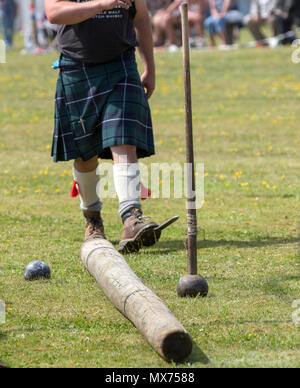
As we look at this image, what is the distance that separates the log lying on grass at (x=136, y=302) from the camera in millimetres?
3415

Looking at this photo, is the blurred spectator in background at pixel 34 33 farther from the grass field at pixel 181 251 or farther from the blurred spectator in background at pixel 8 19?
the grass field at pixel 181 251

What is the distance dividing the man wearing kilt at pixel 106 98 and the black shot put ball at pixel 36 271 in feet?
1.99

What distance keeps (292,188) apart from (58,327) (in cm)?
412

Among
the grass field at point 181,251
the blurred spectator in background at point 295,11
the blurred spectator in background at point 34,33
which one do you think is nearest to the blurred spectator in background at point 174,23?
the blurred spectator in background at point 295,11

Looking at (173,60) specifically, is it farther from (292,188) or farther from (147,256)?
(147,256)

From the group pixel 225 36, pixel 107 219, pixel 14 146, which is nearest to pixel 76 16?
pixel 107 219

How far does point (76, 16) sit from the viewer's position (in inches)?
203

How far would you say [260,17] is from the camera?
19609 mm

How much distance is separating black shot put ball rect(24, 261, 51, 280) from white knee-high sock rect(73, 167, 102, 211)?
920 mm

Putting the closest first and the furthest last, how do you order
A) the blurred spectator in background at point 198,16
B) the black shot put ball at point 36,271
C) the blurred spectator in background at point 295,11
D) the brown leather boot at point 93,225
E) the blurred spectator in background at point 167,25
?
the black shot put ball at point 36,271 → the brown leather boot at point 93,225 → the blurred spectator in background at point 295,11 → the blurred spectator in background at point 198,16 → the blurred spectator in background at point 167,25

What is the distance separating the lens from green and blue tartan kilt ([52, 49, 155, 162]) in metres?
5.35

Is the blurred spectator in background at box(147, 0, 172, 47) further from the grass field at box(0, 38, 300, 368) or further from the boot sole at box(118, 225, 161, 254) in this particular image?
the boot sole at box(118, 225, 161, 254)

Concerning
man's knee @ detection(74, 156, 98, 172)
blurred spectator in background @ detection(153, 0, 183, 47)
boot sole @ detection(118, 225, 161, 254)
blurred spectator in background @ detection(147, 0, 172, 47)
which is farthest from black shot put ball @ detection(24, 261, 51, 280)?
blurred spectator in background @ detection(147, 0, 172, 47)

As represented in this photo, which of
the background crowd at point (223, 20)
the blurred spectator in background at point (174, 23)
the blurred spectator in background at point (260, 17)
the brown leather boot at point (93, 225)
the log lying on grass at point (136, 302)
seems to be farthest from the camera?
the blurred spectator in background at point (174, 23)
